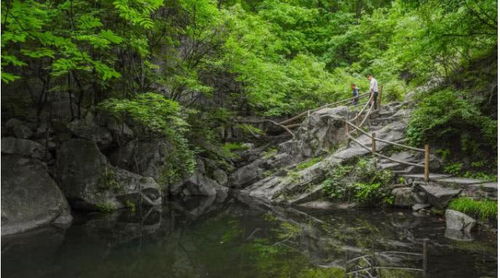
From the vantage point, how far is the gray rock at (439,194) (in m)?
9.79

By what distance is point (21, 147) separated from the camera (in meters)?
10.8

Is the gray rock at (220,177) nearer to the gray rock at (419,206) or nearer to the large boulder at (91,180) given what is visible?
the large boulder at (91,180)

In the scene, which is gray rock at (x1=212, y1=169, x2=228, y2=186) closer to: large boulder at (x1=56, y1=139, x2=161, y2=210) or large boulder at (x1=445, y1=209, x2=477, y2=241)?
large boulder at (x1=56, y1=139, x2=161, y2=210)

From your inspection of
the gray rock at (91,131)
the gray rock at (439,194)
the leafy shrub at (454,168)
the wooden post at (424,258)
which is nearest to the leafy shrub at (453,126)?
the leafy shrub at (454,168)

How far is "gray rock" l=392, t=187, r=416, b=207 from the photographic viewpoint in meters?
11.0

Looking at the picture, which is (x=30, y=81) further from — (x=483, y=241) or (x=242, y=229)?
(x=483, y=241)

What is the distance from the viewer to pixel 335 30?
28.7m

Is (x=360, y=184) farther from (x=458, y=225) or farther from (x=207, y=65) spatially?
(x=207, y=65)

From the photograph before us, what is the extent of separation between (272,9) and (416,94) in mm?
11474

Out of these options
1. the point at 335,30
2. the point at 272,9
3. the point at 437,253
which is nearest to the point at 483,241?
the point at 437,253

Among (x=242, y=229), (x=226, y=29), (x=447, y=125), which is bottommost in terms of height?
(x=242, y=229)

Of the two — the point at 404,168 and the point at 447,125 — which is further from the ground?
the point at 447,125

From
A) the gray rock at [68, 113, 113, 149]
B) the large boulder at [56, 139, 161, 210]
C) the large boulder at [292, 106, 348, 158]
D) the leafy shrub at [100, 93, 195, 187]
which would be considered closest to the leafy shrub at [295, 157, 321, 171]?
the large boulder at [292, 106, 348, 158]

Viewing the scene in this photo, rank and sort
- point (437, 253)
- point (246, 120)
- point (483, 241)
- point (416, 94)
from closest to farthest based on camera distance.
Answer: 1. point (437, 253)
2. point (483, 241)
3. point (416, 94)
4. point (246, 120)
